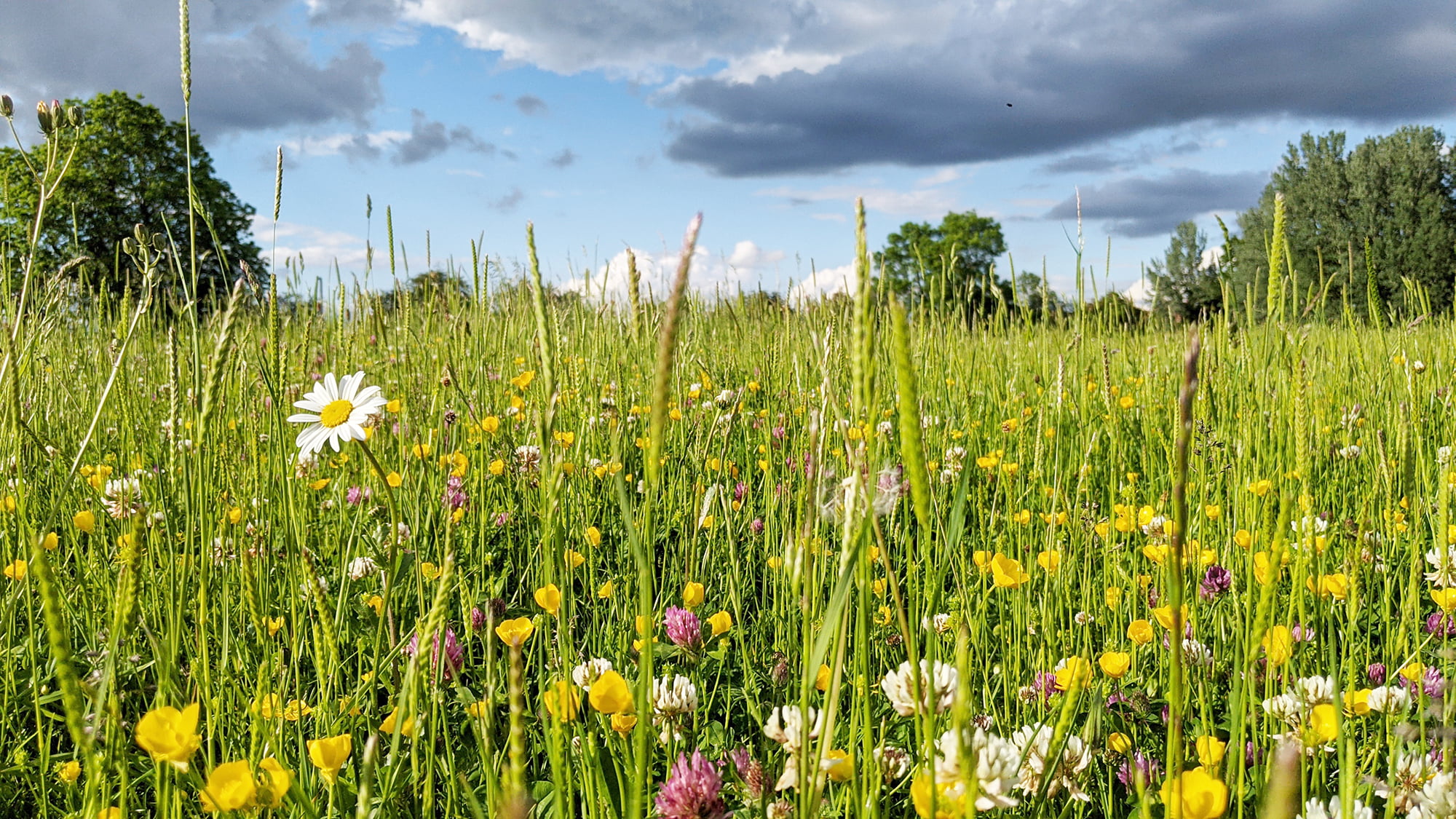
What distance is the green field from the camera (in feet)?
2.25

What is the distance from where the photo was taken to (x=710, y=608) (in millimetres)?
1765

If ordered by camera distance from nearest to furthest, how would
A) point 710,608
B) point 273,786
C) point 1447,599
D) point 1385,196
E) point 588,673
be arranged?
point 273,786
point 588,673
point 1447,599
point 710,608
point 1385,196

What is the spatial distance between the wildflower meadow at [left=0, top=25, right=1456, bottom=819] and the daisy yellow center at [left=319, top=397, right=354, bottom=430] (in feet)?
0.10

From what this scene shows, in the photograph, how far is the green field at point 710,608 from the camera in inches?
27.0

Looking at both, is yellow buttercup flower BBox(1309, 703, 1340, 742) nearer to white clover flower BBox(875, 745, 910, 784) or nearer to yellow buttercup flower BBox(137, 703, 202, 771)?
white clover flower BBox(875, 745, 910, 784)

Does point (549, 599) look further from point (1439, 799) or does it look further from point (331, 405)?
point (1439, 799)

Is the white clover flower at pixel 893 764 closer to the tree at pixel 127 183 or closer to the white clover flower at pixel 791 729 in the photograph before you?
the white clover flower at pixel 791 729

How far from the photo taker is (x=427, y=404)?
2.83 metres

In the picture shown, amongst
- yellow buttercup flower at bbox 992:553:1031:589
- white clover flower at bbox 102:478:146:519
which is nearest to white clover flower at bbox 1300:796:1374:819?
yellow buttercup flower at bbox 992:553:1031:589

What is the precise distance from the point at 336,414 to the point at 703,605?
2.31 ft

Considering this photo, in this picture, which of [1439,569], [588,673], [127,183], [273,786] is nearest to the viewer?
[273,786]

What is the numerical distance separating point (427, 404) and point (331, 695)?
169cm

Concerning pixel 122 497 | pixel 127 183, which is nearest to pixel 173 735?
pixel 122 497

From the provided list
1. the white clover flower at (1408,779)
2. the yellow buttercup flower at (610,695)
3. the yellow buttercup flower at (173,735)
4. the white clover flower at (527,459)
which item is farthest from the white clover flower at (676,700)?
the white clover flower at (527,459)
